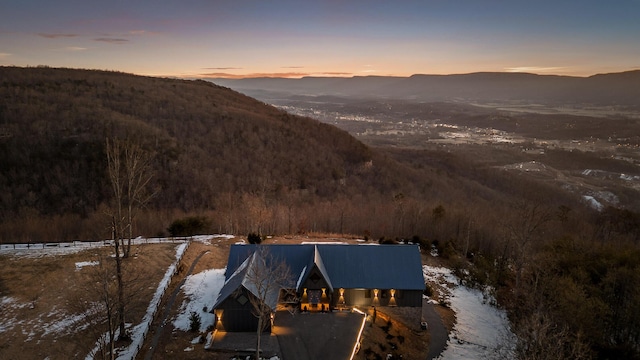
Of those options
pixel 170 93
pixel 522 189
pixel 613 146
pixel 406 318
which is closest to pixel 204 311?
pixel 406 318

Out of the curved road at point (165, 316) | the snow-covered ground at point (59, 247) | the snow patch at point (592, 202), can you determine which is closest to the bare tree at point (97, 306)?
the curved road at point (165, 316)

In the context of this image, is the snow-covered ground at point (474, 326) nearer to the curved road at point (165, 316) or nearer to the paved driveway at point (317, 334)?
the paved driveway at point (317, 334)

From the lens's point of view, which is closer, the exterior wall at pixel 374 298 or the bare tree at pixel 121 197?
the bare tree at pixel 121 197

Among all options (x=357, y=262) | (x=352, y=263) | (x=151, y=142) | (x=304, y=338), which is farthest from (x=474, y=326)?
(x=151, y=142)

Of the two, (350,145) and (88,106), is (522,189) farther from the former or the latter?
(88,106)

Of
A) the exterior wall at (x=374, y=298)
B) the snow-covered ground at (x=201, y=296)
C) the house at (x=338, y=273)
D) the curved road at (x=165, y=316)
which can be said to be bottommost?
the curved road at (x=165, y=316)

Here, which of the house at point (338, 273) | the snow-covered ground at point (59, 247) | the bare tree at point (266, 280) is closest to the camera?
the bare tree at point (266, 280)

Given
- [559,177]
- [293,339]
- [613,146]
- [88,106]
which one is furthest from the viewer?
[613,146]
